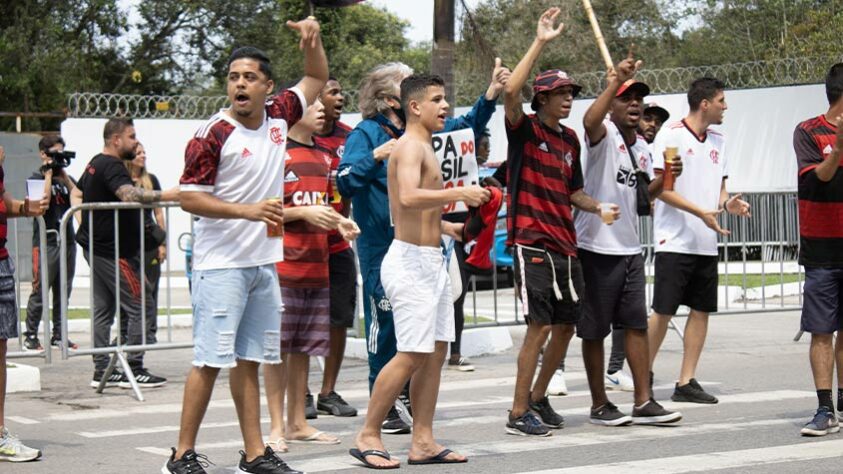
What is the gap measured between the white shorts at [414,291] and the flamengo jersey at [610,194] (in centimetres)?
170

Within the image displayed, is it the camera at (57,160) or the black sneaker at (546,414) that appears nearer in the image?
the black sneaker at (546,414)

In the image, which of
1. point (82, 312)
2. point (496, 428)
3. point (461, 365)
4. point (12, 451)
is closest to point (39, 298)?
point (82, 312)

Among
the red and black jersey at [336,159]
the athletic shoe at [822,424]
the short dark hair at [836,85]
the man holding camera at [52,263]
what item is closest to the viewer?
the athletic shoe at [822,424]

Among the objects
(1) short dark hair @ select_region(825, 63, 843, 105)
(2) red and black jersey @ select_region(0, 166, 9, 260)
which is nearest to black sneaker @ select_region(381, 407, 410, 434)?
(2) red and black jersey @ select_region(0, 166, 9, 260)

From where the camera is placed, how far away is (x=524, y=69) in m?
7.31

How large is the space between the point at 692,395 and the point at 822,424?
60.6 inches

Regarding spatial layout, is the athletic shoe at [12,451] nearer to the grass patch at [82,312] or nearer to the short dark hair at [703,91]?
the short dark hair at [703,91]

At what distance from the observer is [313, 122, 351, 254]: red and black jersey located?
28.0 ft

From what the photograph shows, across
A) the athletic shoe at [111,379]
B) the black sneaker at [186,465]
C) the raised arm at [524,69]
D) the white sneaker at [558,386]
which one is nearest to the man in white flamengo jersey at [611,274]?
the raised arm at [524,69]

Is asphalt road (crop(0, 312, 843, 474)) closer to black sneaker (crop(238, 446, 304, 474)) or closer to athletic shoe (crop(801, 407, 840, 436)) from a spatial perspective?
athletic shoe (crop(801, 407, 840, 436))

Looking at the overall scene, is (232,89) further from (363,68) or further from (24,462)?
(363,68)

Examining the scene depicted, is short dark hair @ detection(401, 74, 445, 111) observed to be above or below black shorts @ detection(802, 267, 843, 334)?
above

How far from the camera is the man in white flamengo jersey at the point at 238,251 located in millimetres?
6324

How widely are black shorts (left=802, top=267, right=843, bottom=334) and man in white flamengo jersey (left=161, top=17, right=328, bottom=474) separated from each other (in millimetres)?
3336
